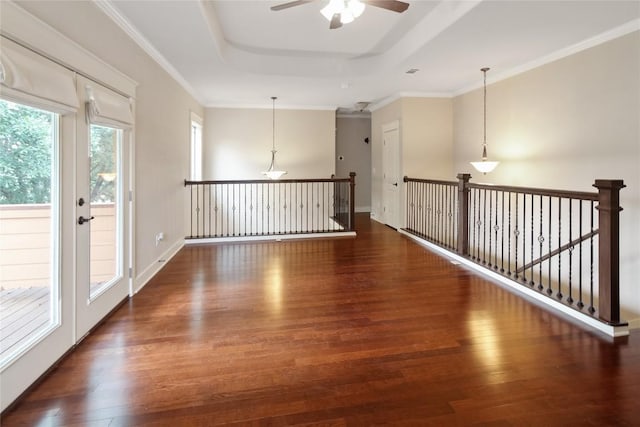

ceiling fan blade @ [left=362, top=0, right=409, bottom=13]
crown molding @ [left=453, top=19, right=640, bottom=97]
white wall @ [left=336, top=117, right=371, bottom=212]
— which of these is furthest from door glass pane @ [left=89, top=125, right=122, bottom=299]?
white wall @ [left=336, top=117, right=371, bottom=212]

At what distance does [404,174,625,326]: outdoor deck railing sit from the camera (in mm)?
2771

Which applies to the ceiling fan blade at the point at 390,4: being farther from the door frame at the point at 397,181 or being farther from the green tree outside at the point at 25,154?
the door frame at the point at 397,181

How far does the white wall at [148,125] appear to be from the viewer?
257 cm

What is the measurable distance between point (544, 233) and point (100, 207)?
5527 mm

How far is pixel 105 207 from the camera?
3.13 meters

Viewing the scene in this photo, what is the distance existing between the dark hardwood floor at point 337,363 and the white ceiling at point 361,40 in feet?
8.80

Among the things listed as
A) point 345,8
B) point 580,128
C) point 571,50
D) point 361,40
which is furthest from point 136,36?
point 580,128

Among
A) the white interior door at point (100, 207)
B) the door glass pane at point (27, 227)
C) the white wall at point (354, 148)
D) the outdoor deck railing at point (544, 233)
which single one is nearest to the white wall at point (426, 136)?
the outdoor deck railing at point (544, 233)

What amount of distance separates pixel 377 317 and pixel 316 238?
11.4ft

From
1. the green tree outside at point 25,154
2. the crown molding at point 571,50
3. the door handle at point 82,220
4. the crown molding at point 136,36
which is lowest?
the door handle at point 82,220

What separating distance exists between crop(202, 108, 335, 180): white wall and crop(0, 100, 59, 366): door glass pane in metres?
5.61

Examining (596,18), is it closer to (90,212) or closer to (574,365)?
(574,365)

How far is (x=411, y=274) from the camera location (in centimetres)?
431

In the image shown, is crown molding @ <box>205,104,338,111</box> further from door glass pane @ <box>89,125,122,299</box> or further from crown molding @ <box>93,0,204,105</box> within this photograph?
door glass pane @ <box>89,125,122,299</box>
